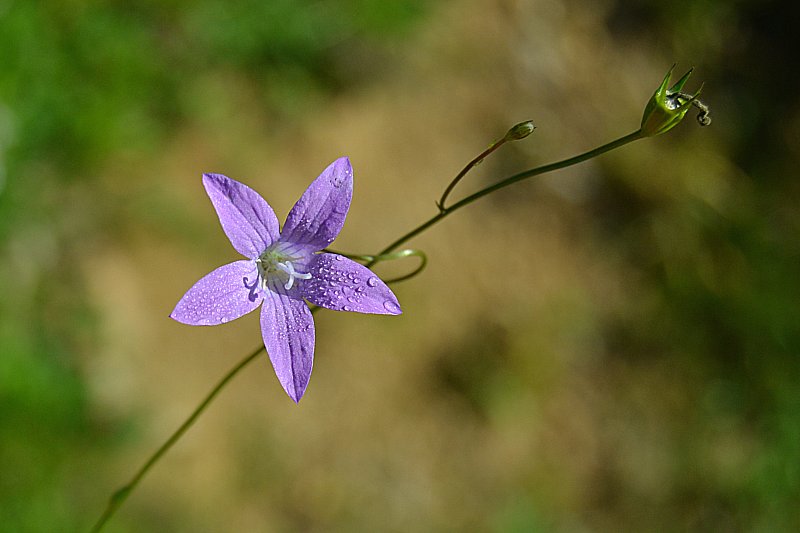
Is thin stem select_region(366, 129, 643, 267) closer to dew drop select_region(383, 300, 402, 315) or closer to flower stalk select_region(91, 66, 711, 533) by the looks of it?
flower stalk select_region(91, 66, 711, 533)

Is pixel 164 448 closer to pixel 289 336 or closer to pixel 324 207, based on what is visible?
pixel 289 336

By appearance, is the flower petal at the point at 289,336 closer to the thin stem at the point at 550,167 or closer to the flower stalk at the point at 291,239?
the flower stalk at the point at 291,239

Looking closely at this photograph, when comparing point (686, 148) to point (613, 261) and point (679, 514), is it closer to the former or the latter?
point (613, 261)

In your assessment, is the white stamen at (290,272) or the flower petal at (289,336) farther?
the white stamen at (290,272)

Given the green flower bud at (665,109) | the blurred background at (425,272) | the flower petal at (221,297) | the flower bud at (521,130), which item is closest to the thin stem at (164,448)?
the flower petal at (221,297)

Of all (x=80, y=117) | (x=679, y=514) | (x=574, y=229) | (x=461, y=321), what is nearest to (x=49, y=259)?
(x=80, y=117)

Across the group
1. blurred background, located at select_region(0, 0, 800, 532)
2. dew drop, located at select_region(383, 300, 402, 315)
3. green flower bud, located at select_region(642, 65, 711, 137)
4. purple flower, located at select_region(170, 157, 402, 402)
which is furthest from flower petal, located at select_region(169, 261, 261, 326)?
blurred background, located at select_region(0, 0, 800, 532)

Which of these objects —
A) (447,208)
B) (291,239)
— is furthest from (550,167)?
(291,239)
